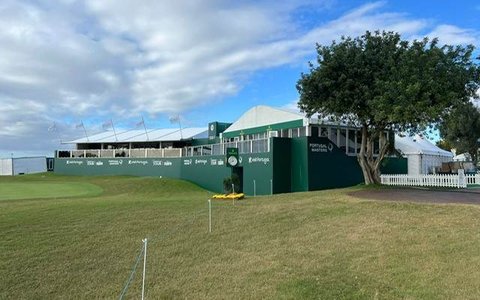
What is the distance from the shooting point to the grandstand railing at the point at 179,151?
26.1m

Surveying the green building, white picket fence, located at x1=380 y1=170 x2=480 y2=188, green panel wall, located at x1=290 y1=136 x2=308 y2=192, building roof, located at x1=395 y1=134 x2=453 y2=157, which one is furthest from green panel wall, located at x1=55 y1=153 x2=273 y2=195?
building roof, located at x1=395 y1=134 x2=453 y2=157

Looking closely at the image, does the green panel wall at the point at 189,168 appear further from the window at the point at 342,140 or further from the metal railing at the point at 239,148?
the window at the point at 342,140

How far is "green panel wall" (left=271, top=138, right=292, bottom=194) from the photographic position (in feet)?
79.4

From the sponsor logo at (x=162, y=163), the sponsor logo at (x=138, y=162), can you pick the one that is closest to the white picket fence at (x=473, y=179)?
the sponsor logo at (x=162, y=163)

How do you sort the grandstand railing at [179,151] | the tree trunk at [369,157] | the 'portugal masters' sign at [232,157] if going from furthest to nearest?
the 'portugal masters' sign at [232,157] < the grandstand railing at [179,151] < the tree trunk at [369,157]

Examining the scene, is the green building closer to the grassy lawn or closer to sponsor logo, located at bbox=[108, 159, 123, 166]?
sponsor logo, located at bbox=[108, 159, 123, 166]

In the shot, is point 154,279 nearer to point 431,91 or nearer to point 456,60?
point 431,91

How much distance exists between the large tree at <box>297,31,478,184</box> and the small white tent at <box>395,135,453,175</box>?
397 inches

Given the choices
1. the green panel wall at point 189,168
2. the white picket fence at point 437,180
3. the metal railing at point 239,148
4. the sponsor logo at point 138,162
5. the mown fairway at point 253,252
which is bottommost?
the mown fairway at point 253,252

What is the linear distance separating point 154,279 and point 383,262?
143 inches

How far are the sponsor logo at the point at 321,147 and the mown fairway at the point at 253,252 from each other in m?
10.9

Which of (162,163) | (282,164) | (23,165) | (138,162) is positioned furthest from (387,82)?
(23,165)

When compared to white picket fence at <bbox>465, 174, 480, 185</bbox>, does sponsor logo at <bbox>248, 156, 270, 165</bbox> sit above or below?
above

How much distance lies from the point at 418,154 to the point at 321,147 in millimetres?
9181
